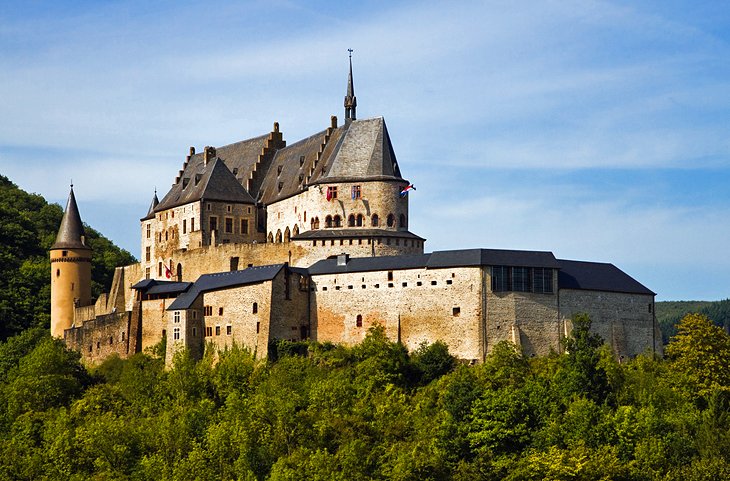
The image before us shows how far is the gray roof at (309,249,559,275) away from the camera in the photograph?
73.7 m

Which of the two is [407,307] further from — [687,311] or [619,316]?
[687,311]

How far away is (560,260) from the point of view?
251 ft

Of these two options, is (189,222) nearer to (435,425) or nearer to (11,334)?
(11,334)

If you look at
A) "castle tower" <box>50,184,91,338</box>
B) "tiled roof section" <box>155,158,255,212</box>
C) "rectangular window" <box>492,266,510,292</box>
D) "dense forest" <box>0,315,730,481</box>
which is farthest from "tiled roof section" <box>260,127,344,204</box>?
"rectangular window" <box>492,266,510,292</box>

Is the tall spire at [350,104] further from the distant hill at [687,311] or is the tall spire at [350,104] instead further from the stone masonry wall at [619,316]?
the distant hill at [687,311]

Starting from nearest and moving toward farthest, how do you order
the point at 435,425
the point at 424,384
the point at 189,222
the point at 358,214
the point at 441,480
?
the point at 441,480 → the point at 435,425 → the point at 424,384 → the point at 358,214 → the point at 189,222

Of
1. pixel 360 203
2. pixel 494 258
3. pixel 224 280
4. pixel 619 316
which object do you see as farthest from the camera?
pixel 360 203

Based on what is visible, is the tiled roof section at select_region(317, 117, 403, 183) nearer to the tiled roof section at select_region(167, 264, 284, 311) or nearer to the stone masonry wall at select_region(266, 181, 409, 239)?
the stone masonry wall at select_region(266, 181, 409, 239)

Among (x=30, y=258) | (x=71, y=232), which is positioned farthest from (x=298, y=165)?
(x=30, y=258)

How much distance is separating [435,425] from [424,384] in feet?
18.3

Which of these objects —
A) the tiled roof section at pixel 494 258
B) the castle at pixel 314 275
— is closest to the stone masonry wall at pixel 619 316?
the castle at pixel 314 275

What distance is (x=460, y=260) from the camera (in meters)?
74.0

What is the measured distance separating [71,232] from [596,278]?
3238 cm

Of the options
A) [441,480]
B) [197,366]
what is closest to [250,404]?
[197,366]
